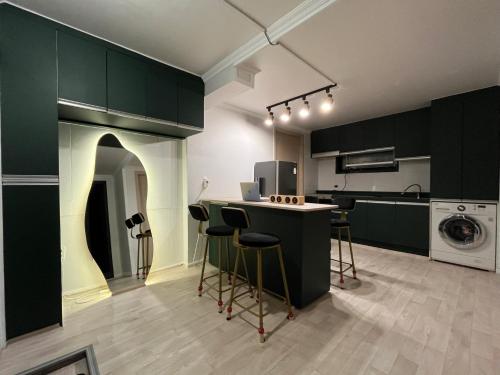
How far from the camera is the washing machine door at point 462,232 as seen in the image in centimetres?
299

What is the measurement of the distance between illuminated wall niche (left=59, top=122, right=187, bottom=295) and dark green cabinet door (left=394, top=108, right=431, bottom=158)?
3.79m

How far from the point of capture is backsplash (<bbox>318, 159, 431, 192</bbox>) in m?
4.04

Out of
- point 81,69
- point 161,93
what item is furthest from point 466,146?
point 81,69

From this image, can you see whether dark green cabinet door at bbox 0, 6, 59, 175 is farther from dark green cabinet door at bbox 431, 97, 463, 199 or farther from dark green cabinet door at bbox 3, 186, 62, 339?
dark green cabinet door at bbox 431, 97, 463, 199

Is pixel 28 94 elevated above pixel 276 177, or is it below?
above

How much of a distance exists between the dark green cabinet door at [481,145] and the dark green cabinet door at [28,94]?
4.85 m

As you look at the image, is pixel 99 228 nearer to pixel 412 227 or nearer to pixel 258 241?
pixel 258 241

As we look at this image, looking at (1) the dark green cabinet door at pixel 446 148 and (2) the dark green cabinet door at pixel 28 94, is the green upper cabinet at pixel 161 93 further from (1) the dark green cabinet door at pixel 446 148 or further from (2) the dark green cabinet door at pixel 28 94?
(1) the dark green cabinet door at pixel 446 148

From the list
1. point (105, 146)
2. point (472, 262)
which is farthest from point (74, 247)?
point (472, 262)

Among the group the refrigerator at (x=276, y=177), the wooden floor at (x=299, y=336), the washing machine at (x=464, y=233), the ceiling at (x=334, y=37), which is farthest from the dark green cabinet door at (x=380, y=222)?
the ceiling at (x=334, y=37)

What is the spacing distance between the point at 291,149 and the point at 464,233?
3.21m

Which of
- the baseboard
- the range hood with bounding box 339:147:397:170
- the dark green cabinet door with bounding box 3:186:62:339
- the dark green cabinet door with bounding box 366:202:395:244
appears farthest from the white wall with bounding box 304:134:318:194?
the dark green cabinet door with bounding box 3:186:62:339

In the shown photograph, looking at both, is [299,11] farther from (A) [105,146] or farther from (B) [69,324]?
(B) [69,324]

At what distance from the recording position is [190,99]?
2621 millimetres
